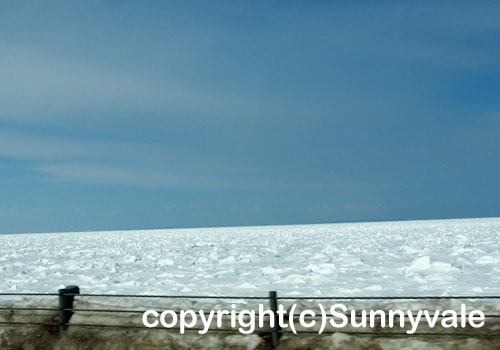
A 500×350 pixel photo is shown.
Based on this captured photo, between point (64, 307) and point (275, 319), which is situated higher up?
point (64, 307)

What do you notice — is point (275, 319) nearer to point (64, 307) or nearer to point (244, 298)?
point (244, 298)

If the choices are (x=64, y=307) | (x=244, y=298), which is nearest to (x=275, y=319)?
(x=244, y=298)

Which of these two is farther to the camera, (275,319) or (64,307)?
(64,307)

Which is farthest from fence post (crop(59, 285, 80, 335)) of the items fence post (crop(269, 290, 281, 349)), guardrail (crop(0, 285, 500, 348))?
fence post (crop(269, 290, 281, 349))

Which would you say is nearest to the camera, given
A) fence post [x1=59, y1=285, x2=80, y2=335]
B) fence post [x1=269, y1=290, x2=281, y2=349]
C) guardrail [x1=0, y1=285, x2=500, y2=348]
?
guardrail [x1=0, y1=285, x2=500, y2=348]

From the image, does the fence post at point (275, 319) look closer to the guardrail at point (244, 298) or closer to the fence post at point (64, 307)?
the guardrail at point (244, 298)

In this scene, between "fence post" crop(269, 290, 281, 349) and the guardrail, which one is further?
"fence post" crop(269, 290, 281, 349)

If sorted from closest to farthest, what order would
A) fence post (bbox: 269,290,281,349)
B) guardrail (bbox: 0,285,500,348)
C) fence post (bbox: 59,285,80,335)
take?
1. guardrail (bbox: 0,285,500,348)
2. fence post (bbox: 269,290,281,349)
3. fence post (bbox: 59,285,80,335)

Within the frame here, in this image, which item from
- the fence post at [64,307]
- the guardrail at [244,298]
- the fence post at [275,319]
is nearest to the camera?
the guardrail at [244,298]

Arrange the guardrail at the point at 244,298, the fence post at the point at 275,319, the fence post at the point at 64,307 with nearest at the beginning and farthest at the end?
the guardrail at the point at 244,298, the fence post at the point at 275,319, the fence post at the point at 64,307

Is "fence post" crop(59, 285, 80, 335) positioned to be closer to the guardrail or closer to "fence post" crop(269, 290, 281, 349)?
the guardrail

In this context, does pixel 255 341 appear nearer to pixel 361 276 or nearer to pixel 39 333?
pixel 39 333

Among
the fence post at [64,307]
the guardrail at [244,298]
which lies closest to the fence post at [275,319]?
the guardrail at [244,298]

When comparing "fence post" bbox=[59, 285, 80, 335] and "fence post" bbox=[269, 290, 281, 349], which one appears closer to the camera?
"fence post" bbox=[269, 290, 281, 349]
